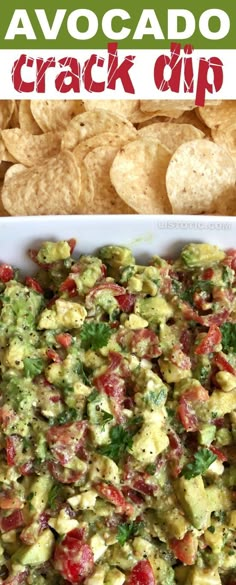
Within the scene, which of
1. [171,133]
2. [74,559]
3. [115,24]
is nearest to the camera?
[74,559]

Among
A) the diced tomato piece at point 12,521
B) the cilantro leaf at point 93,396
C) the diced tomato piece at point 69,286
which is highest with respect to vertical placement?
the diced tomato piece at point 69,286

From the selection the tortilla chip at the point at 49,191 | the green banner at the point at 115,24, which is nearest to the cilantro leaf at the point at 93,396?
the tortilla chip at the point at 49,191

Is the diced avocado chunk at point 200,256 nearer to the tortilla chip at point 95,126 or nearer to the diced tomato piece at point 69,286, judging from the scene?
the diced tomato piece at point 69,286

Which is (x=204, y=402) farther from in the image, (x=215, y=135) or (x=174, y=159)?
(x=215, y=135)

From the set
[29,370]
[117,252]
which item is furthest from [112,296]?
[29,370]

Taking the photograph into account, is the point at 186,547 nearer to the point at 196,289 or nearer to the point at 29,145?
the point at 196,289

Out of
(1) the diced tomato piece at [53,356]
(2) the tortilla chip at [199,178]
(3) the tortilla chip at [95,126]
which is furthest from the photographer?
(3) the tortilla chip at [95,126]

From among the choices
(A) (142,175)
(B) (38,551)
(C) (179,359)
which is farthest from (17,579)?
(A) (142,175)

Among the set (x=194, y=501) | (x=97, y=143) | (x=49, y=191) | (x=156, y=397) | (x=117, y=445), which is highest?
(x=97, y=143)
